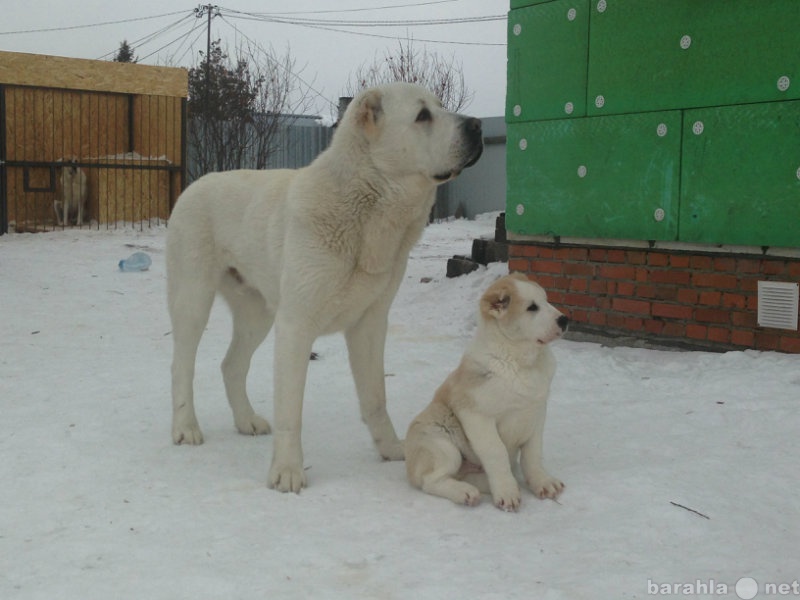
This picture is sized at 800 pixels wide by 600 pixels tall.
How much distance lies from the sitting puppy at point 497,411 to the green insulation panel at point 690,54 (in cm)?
306

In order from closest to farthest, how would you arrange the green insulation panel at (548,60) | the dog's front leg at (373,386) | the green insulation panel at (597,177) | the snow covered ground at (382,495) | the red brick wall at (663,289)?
the snow covered ground at (382,495) → the dog's front leg at (373,386) → the red brick wall at (663,289) → the green insulation panel at (597,177) → the green insulation panel at (548,60)

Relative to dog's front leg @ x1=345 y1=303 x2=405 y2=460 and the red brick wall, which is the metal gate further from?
dog's front leg @ x1=345 y1=303 x2=405 y2=460

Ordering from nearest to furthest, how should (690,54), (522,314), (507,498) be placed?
(507,498), (522,314), (690,54)

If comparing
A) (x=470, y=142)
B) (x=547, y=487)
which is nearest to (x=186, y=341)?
(x=470, y=142)

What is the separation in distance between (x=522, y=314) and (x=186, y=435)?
1950mm

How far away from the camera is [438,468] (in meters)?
3.37

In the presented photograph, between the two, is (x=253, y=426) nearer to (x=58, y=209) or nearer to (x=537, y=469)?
(x=537, y=469)

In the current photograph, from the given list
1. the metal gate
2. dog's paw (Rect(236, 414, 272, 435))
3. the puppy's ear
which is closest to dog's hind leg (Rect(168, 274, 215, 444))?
dog's paw (Rect(236, 414, 272, 435))

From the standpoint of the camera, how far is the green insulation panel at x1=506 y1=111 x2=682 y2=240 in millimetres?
6008

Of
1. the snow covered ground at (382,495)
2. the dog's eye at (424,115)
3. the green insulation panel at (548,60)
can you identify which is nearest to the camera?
the snow covered ground at (382,495)

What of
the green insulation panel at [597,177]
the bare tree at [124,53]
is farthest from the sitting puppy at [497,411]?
the bare tree at [124,53]

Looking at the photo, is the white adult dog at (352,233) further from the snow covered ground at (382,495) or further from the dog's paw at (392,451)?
the snow covered ground at (382,495)

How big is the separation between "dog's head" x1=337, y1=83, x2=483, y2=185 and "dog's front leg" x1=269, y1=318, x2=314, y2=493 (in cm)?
83

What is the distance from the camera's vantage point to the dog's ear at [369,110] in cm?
349
